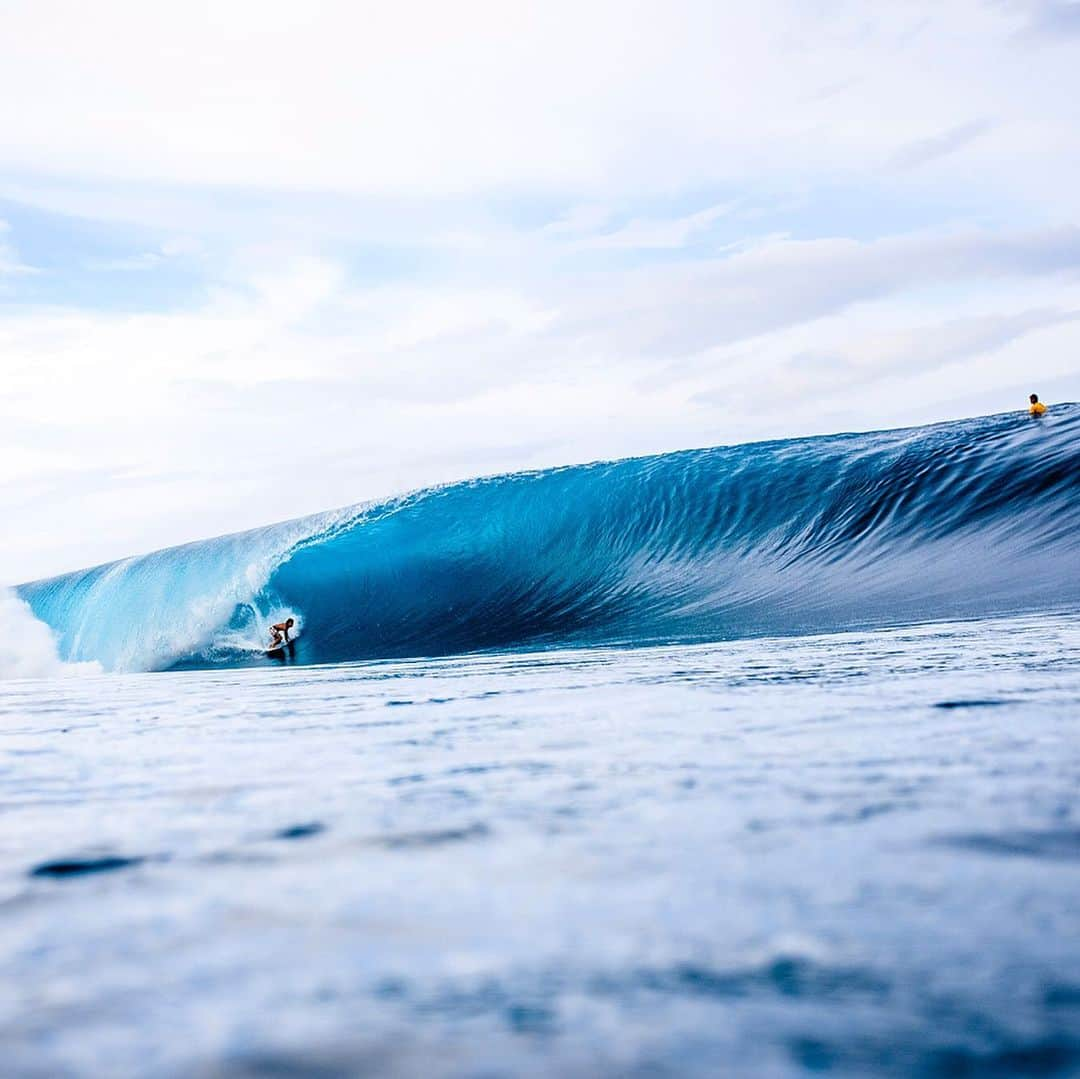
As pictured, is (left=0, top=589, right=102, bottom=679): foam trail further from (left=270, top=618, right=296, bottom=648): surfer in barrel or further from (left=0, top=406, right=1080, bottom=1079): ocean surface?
(left=0, top=406, right=1080, bottom=1079): ocean surface

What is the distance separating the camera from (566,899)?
1384 mm

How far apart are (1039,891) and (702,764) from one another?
3.46ft

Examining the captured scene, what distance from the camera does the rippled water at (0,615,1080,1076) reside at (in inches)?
37.6

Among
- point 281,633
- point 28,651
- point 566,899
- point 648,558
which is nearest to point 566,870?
point 566,899

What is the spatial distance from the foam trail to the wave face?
342 millimetres

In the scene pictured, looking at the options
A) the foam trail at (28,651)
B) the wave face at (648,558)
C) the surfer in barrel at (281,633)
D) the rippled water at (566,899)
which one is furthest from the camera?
the foam trail at (28,651)

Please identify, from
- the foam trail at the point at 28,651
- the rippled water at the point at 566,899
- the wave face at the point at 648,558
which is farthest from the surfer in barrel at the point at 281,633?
the rippled water at the point at 566,899

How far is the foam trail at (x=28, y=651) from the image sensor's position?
1616 cm

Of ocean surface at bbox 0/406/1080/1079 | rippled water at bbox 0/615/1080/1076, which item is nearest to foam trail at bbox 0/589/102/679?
ocean surface at bbox 0/406/1080/1079

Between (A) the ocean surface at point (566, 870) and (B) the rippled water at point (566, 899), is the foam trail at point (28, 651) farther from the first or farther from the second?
(B) the rippled water at point (566, 899)

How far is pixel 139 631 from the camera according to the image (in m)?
16.7

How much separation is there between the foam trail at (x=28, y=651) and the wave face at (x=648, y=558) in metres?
0.34

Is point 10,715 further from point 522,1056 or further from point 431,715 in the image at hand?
point 522,1056

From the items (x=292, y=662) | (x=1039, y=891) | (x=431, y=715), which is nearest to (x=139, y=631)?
(x=292, y=662)
